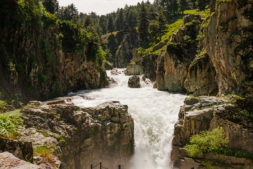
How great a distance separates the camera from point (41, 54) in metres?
25.1

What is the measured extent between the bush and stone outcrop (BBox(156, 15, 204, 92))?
16.3 meters

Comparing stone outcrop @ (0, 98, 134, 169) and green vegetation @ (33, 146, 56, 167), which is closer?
green vegetation @ (33, 146, 56, 167)

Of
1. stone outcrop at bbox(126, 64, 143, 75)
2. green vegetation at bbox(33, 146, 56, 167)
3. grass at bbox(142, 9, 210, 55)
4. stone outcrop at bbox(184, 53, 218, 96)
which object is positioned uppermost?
grass at bbox(142, 9, 210, 55)

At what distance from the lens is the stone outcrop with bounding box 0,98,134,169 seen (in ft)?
34.4

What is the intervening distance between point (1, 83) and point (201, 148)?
18810 mm

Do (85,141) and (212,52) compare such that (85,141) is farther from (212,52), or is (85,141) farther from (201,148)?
(212,52)

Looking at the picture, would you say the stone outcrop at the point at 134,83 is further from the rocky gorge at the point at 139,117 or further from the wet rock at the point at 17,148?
the wet rock at the point at 17,148

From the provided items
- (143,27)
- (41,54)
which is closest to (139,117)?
(41,54)

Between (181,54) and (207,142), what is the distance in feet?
63.1

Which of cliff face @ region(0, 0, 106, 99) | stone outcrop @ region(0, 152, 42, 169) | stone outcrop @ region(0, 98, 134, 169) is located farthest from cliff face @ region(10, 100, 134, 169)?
cliff face @ region(0, 0, 106, 99)

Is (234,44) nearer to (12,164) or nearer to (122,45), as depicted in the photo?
Result: (12,164)

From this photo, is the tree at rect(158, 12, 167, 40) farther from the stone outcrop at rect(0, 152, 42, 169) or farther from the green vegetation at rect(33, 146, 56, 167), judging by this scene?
the stone outcrop at rect(0, 152, 42, 169)

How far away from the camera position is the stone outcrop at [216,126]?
Result: 12.0 m

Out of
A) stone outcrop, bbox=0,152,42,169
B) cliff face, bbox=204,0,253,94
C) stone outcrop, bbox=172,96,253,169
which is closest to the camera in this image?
stone outcrop, bbox=0,152,42,169
